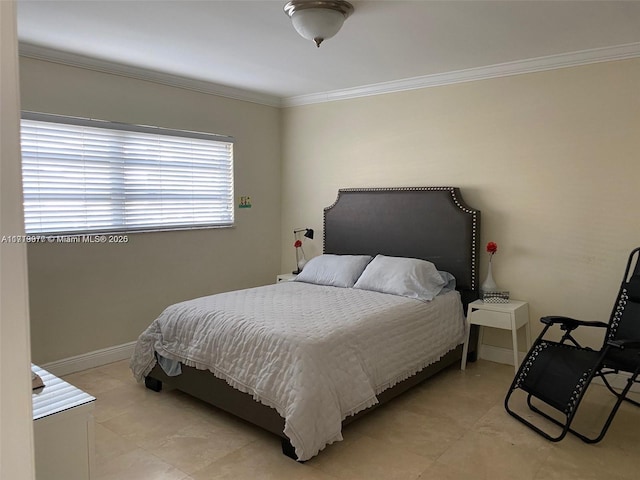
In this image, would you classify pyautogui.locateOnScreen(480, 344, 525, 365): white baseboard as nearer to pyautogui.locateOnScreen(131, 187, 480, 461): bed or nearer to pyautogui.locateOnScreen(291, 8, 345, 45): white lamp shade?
pyautogui.locateOnScreen(131, 187, 480, 461): bed

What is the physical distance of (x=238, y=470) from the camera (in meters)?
2.44

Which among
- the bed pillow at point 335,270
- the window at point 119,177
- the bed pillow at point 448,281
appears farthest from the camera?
the bed pillow at point 335,270

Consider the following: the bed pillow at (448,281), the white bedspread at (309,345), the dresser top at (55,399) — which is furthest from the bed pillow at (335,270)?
the dresser top at (55,399)

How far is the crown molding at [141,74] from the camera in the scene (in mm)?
3432

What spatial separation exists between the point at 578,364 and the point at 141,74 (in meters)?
3.90

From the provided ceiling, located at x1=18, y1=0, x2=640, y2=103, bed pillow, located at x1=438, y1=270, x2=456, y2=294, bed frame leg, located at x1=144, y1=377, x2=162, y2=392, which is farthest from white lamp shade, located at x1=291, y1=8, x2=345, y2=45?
bed frame leg, located at x1=144, y1=377, x2=162, y2=392

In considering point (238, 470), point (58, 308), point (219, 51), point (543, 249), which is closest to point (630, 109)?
point (543, 249)

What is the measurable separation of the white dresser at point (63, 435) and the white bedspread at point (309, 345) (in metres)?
0.91

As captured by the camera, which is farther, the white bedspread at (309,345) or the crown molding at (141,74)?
the crown molding at (141,74)

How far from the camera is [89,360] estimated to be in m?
3.87

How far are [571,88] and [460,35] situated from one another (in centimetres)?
109

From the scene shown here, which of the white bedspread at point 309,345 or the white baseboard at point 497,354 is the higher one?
the white bedspread at point 309,345

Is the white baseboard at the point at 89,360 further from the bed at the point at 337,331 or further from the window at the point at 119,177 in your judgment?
the window at the point at 119,177

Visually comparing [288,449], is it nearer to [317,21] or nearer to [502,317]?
[502,317]
